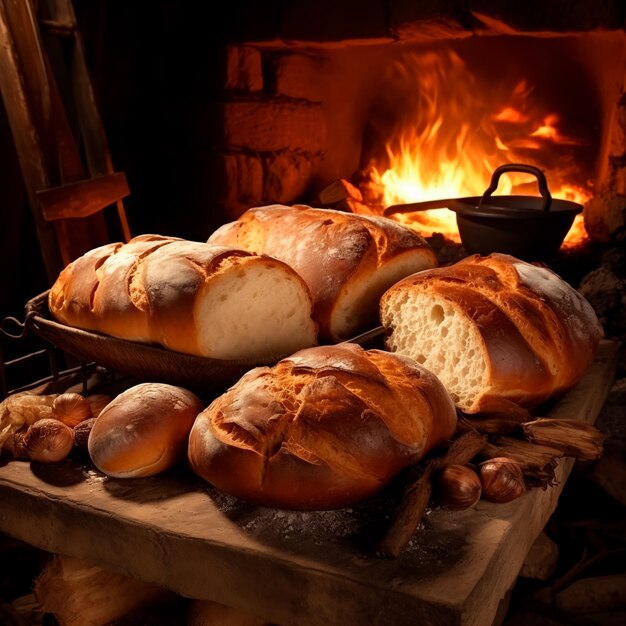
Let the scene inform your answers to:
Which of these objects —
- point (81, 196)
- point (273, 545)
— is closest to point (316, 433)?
point (273, 545)

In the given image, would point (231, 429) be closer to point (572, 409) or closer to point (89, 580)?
point (89, 580)

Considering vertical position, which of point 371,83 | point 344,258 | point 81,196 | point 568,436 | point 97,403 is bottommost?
point 568,436

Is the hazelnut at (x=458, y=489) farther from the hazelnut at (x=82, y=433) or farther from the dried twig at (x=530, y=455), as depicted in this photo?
the hazelnut at (x=82, y=433)

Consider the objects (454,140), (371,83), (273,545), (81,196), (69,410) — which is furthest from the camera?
(371,83)

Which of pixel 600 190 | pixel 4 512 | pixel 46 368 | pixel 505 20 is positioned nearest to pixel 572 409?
pixel 4 512

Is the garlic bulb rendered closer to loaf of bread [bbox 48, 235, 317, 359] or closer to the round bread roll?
the round bread roll

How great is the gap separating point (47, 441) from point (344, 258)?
902mm

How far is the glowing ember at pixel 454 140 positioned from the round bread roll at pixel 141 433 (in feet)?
9.06

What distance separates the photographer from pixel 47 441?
1.48 metres

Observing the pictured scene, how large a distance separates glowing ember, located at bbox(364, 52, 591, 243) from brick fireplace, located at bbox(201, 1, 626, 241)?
1.9 inches

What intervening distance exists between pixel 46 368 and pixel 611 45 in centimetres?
319

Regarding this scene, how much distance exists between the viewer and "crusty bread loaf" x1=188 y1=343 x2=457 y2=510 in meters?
1.23

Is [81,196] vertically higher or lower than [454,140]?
higher

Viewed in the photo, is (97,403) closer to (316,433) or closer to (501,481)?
(316,433)
